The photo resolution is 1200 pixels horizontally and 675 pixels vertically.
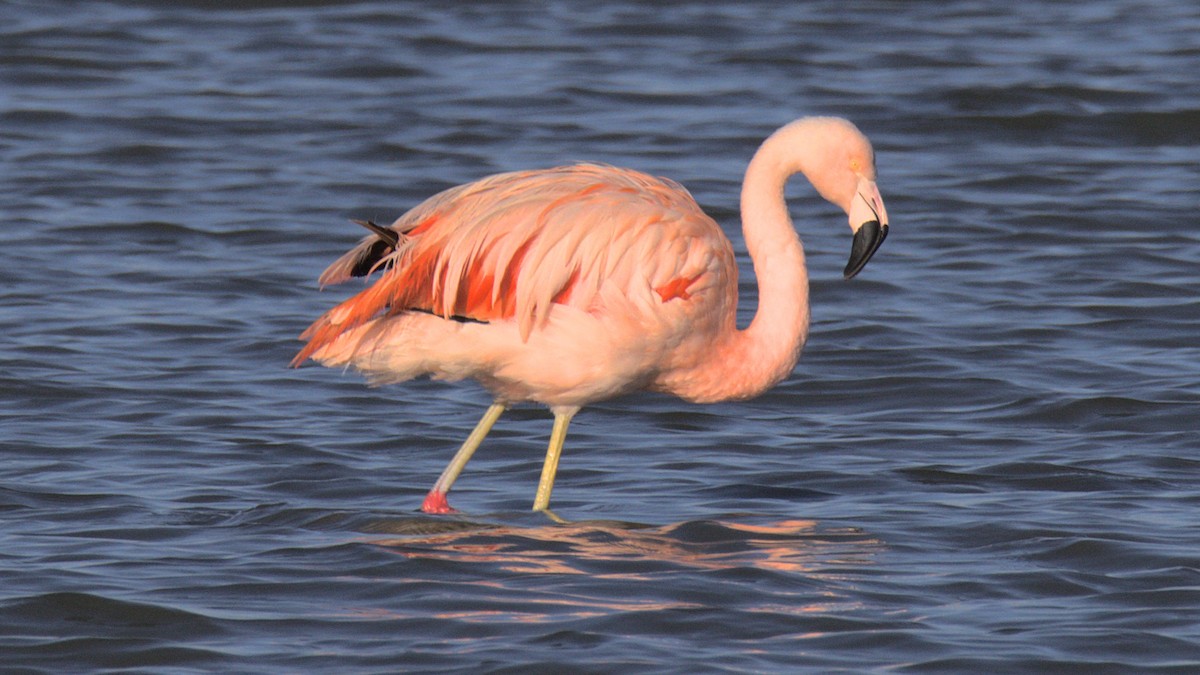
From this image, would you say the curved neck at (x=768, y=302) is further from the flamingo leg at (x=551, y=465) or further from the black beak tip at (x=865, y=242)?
the flamingo leg at (x=551, y=465)

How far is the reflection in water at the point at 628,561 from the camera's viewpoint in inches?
189

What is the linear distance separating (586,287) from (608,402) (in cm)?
176

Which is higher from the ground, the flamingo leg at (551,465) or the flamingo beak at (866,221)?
the flamingo beak at (866,221)

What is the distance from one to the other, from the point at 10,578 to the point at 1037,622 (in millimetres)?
2602

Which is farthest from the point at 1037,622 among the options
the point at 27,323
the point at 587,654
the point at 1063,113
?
the point at 1063,113

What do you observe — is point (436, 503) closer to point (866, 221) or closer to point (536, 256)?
point (536, 256)

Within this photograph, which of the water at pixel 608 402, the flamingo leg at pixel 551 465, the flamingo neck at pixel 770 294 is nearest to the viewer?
the water at pixel 608 402

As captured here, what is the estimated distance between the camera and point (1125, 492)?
19.6ft

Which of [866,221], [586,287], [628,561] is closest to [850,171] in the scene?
[866,221]

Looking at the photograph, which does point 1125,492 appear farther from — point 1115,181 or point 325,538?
point 1115,181

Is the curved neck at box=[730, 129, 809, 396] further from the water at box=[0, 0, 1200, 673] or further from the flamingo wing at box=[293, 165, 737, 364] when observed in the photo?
the water at box=[0, 0, 1200, 673]

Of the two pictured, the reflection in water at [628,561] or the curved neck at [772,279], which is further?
the curved neck at [772,279]

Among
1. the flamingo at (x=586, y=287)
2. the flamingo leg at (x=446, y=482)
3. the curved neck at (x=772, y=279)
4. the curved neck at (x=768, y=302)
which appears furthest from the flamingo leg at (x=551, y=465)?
the curved neck at (x=772, y=279)

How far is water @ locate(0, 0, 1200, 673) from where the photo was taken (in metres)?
4.73
